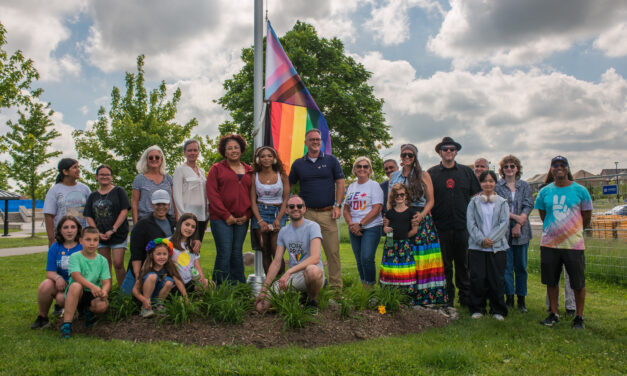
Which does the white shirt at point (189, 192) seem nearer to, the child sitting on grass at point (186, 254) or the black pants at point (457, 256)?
the child sitting on grass at point (186, 254)

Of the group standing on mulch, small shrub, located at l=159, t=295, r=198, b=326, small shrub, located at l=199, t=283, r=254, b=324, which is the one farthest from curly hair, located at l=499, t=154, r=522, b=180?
small shrub, located at l=159, t=295, r=198, b=326

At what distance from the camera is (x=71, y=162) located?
583cm

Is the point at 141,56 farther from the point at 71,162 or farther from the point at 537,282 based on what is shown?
the point at 537,282

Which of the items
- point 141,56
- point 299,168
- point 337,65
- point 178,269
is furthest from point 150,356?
point 337,65

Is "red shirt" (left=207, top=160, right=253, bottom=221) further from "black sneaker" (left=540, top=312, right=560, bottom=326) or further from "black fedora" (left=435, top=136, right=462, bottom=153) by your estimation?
"black sneaker" (left=540, top=312, right=560, bottom=326)

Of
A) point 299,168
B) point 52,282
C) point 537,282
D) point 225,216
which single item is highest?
point 299,168

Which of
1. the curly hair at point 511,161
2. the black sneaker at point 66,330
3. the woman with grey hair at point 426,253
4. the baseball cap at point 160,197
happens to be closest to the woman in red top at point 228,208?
the baseball cap at point 160,197

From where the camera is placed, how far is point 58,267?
511 cm

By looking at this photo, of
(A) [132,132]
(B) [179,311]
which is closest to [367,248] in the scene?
(B) [179,311]

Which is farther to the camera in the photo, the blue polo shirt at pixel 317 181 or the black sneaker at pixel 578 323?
the blue polo shirt at pixel 317 181

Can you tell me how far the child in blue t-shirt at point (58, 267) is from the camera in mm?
5027

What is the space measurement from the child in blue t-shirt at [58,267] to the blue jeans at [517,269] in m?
5.74

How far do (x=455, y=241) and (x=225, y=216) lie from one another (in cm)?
307

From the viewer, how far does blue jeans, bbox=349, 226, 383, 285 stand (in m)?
5.88
